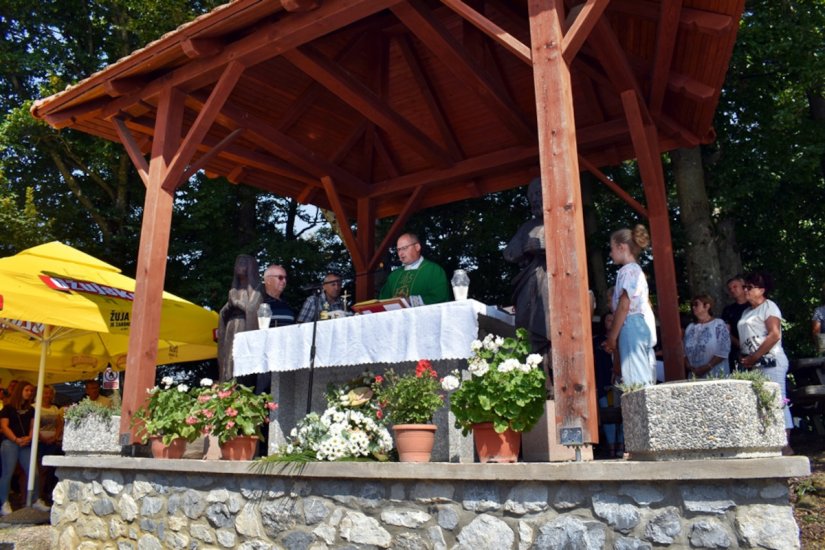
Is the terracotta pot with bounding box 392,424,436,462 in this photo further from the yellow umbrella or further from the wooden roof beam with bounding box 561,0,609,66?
the yellow umbrella

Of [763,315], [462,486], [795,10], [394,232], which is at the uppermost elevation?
[795,10]

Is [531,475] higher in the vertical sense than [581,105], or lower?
lower

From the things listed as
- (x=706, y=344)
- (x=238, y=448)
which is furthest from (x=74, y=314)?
(x=706, y=344)

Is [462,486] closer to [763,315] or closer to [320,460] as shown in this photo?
[320,460]

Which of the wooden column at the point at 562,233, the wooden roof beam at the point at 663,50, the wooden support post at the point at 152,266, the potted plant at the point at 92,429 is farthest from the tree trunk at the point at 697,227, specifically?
the potted plant at the point at 92,429

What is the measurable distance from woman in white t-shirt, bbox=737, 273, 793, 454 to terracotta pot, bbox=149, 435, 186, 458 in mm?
4414

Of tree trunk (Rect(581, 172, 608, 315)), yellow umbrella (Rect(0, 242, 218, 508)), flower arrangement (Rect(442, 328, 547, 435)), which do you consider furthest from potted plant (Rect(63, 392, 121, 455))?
tree trunk (Rect(581, 172, 608, 315))

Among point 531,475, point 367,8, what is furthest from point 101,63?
point 531,475

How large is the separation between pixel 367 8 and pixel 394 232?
13.4 feet

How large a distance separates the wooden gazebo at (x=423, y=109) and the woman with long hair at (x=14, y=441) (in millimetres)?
4043

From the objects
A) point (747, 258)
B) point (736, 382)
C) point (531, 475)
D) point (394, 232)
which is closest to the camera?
point (736, 382)

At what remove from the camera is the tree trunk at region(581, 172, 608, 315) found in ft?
39.3

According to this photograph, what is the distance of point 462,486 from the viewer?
164 inches

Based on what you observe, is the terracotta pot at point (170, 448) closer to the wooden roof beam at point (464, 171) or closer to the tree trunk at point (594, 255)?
the wooden roof beam at point (464, 171)
